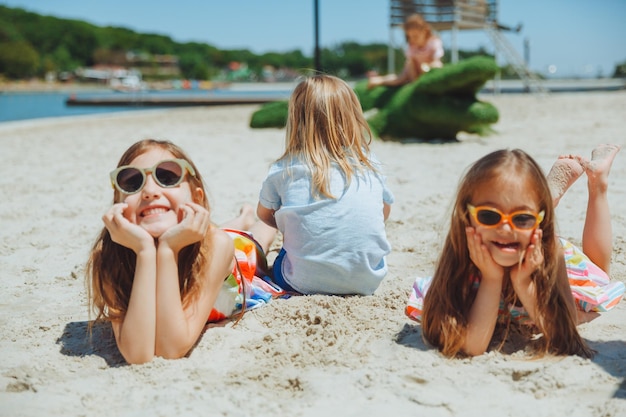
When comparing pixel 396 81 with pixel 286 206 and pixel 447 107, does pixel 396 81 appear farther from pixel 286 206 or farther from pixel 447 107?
pixel 286 206

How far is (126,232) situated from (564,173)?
193 centimetres

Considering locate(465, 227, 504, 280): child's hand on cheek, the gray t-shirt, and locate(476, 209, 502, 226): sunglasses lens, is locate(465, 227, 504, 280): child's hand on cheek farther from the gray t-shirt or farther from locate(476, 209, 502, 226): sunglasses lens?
the gray t-shirt

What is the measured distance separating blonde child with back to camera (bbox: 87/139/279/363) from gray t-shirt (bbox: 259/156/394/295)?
335mm

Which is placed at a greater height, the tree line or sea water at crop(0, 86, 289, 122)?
the tree line

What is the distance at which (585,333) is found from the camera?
7.92 feet

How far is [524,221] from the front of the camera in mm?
2070

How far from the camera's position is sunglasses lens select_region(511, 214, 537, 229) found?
2.06 m

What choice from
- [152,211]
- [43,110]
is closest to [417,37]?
[152,211]

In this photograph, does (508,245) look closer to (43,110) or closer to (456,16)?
(456,16)

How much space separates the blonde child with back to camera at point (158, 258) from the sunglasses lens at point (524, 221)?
1.07m

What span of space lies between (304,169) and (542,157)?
455 centimetres

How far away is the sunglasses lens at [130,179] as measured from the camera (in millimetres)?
2381

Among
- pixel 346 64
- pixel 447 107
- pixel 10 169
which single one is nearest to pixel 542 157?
pixel 447 107

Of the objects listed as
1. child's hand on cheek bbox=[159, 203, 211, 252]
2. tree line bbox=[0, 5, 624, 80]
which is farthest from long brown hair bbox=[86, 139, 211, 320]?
tree line bbox=[0, 5, 624, 80]
